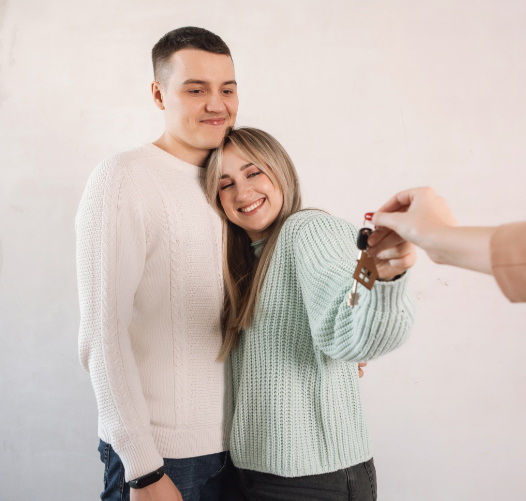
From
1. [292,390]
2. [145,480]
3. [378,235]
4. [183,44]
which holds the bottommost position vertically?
[145,480]

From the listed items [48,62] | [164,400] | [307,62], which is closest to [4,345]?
[48,62]

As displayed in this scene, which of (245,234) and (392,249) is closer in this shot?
(392,249)

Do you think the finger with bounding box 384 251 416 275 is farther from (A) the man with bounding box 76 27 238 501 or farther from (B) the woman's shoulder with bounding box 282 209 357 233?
(A) the man with bounding box 76 27 238 501

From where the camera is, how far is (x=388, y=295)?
2.71 ft

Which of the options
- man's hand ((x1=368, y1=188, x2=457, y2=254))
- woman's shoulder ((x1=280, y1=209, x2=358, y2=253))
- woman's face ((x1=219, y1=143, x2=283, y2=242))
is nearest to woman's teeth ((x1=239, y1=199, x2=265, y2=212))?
woman's face ((x1=219, y1=143, x2=283, y2=242))

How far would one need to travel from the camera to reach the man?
1.11m

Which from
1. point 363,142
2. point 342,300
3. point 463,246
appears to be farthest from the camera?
point 363,142

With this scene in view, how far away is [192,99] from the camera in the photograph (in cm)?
137

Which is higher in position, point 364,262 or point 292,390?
point 364,262

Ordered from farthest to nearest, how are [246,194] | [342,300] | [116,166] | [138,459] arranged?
[246,194], [116,166], [138,459], [342,300]

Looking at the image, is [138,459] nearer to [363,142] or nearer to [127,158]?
[127,158]

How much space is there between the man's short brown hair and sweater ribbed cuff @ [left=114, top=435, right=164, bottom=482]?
3.17 feet

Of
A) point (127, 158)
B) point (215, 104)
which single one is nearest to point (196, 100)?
point (215, 104)

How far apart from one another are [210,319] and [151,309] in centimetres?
15
